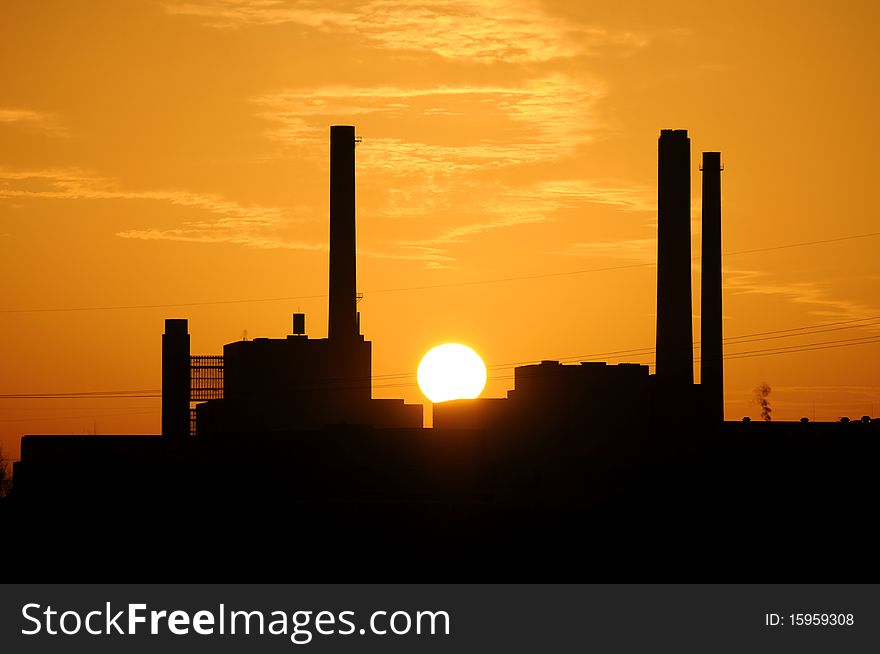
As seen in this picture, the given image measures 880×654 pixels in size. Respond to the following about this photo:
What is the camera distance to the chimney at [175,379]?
189ft

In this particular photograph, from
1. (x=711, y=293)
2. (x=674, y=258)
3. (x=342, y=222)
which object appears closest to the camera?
(x=674, y=258)

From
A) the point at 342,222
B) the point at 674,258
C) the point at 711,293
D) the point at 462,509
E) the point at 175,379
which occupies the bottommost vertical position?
the point at 462,509

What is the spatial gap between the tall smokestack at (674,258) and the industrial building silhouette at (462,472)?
65 mm

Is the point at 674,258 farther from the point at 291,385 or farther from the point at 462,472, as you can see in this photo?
the point at 291,385

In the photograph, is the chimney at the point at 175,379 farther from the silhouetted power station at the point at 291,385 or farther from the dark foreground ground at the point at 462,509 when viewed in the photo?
the dark foreground ground at the point at 462,509

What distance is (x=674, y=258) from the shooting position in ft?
162

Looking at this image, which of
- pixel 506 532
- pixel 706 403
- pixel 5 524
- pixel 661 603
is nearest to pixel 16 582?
pixel 5 524

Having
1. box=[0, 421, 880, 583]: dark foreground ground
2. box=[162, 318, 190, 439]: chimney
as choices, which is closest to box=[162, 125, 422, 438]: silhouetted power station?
box=[162, 318, 190, 439]: chimney

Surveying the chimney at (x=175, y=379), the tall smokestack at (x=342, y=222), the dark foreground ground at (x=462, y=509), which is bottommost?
the dark foreground ground at (x=462, y=509)

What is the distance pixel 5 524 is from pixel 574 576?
44.0 feet

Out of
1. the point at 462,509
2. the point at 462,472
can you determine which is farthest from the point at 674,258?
the point at 462,509

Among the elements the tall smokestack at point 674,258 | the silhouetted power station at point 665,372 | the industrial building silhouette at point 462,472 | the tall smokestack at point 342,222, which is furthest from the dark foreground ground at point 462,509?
the tall smokestack at point 342,222

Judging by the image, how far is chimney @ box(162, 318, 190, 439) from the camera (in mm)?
57469

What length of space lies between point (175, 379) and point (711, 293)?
67.8 ft
